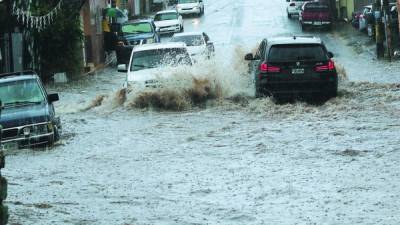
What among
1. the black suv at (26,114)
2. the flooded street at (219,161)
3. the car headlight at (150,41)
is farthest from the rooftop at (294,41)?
the car headlight at (150,41)

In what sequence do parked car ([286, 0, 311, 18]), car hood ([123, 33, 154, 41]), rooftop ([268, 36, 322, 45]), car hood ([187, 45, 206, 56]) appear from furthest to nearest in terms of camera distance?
1. parked car ([286, 0, 311, 18])
2. car hood ([123, 33, 154, 41])
3. car hood ([187, 45, 206, 56])
4. rooftop ([268, 36, 322, 45])

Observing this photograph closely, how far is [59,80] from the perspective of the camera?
113 ft

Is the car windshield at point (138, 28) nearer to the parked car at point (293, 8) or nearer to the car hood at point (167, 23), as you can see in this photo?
the car hood at point (167, 23)

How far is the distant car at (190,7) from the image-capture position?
6342 centimetres

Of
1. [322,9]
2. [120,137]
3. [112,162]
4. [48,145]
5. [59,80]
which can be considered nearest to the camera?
[112,162]

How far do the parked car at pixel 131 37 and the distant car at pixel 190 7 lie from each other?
65.0 ft

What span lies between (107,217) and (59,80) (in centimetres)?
2429

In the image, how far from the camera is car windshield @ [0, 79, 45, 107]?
1736 cm

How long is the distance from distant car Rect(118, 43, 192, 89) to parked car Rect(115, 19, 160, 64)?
673 inches

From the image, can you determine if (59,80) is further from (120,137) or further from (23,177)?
(23,177)

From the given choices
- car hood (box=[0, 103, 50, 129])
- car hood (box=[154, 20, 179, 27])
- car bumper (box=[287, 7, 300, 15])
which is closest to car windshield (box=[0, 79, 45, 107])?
car hood (box=[0, 103, 50, 129])

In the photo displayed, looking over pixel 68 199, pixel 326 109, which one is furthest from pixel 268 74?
pixel 68 199

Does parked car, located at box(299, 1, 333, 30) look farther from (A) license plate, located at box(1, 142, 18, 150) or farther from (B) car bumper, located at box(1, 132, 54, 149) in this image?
(A) license plate, located at box(1, 142, 18, 150)

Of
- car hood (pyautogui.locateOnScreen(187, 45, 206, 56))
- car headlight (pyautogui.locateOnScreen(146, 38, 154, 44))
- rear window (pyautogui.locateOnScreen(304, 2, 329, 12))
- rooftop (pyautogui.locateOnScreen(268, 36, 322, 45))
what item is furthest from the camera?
rear window (pyautogui.locateOnScreen(304, 2, 329, 12))
